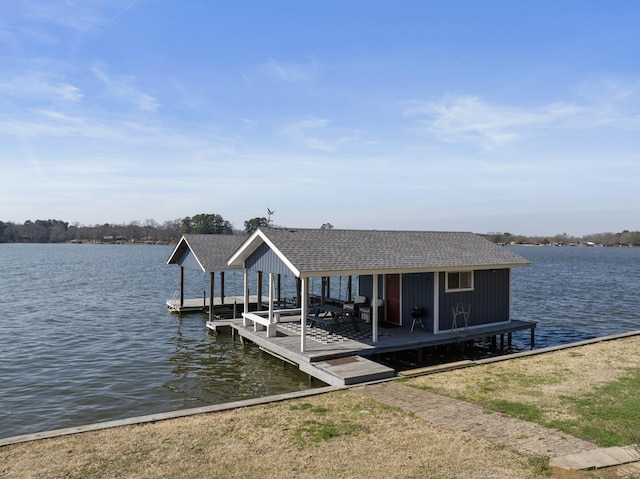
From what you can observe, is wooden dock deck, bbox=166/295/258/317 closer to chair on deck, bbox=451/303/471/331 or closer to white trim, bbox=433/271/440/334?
white trim, bbox=433/271/440/334

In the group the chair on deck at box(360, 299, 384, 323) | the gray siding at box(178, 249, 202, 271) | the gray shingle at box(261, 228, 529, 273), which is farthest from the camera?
the gray siding at box(178, 249, 202, 271)

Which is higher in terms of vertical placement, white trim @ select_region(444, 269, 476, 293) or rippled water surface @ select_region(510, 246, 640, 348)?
white trim @ select_region(444, 269, 476, 293)

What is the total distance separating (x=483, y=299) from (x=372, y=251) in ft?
16.1

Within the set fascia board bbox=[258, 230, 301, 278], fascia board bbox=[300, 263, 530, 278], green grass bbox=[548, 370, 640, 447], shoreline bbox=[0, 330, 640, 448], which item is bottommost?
shoreline bbox=[0, 330, 640, 448]

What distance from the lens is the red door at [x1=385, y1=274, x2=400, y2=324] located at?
17.8 meters

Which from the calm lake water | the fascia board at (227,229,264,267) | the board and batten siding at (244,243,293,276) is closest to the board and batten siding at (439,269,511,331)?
the calm lake water

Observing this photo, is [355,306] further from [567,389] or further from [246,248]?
[567,389]

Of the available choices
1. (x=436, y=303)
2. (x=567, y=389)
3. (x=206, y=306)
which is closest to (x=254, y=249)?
(x=436, y=303)

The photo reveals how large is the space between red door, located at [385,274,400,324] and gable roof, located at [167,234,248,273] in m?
6.14

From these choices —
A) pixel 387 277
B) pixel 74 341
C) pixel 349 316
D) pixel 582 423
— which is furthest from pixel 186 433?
pixel 74 341

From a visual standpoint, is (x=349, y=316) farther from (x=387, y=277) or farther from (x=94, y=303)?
(x=94, y=303)

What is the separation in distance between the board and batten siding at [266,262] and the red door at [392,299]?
15.6 ft

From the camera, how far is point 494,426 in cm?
845

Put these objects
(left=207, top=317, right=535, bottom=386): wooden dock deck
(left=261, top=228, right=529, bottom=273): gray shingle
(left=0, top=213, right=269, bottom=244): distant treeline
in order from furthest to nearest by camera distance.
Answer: (left=0, top=213, right=269, bottom=244): distant treeline
(left=261, top=228, right=529, bottom=273): gray shingle
(left=207, top=317, right=535, bottom=386): wooden dock deck
